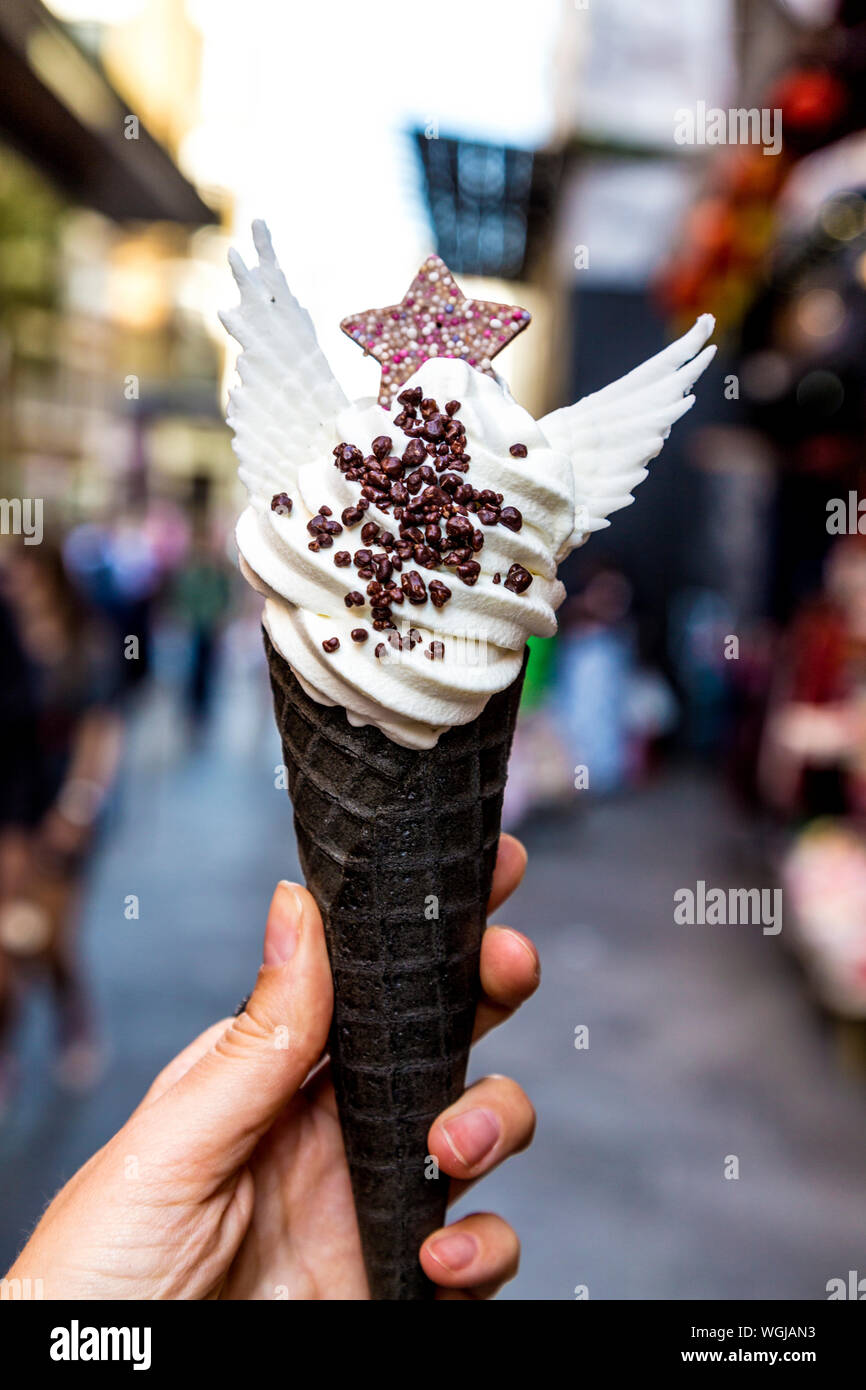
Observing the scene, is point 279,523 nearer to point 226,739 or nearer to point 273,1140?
point 273,1140

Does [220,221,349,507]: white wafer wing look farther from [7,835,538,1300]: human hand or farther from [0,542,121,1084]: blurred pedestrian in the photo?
[0,542,121,1084]: blurred pedestrian

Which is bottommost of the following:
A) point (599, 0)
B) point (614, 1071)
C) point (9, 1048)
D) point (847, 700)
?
point (614, 1071)

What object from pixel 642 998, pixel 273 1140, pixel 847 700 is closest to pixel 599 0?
pixel 847 700

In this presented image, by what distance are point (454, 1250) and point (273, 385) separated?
1.40 metres

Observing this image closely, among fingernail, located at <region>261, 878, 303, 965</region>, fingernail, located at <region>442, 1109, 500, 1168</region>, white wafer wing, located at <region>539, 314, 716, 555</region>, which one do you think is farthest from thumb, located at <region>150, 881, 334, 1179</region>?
white wafer wing, located at <region>539, 314, 716, 555</region>

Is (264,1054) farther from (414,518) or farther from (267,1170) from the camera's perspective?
(414,518)

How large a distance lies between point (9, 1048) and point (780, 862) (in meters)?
4.04

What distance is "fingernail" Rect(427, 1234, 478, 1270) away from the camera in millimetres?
1635

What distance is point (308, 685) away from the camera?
4.77ft

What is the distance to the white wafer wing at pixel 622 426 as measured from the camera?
4.86ft

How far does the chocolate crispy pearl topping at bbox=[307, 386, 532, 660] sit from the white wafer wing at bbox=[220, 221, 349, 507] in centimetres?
11

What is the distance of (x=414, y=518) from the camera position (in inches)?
54.9

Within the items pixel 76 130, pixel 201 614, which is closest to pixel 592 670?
pixel 201 614
